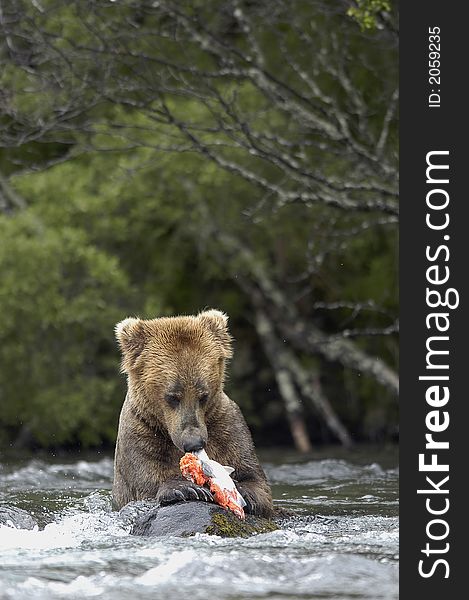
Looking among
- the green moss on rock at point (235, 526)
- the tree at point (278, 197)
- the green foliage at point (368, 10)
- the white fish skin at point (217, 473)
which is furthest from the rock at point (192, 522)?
the tree at point (278, 197)

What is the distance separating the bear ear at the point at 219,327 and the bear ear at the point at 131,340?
39 cm

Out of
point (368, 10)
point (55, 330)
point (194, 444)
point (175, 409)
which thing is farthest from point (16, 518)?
point (55, 330)

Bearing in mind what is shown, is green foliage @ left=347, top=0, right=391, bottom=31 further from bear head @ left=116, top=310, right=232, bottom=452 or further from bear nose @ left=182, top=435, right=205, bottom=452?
bear nose @ left=182, top=435, right=205, bottom=452

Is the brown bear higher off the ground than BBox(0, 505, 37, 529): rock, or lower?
higher

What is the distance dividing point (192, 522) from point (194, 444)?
53 centimetres

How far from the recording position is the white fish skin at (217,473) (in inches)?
298

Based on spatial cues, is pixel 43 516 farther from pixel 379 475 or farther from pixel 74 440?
pixel 74 440

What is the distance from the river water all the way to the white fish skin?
0.34 meters

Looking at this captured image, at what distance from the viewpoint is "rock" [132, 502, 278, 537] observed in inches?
288

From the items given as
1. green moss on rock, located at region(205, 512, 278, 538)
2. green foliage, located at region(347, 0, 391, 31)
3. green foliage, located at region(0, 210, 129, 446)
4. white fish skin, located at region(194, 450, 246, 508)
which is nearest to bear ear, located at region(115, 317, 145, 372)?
white fish skin, located at region(194, 450, 246, 508)

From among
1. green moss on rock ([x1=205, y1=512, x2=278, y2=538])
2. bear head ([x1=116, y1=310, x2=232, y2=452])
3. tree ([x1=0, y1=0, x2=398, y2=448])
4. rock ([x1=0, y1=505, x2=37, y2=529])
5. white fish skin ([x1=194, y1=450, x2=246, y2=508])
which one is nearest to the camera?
green moss on rock ([x1=205, y1=512, x2=278, y2=538])

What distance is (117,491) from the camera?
876 centimetres

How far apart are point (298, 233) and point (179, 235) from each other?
170 cm

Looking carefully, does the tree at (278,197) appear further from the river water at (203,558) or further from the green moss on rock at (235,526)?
the green moss on rock at (235,526)
